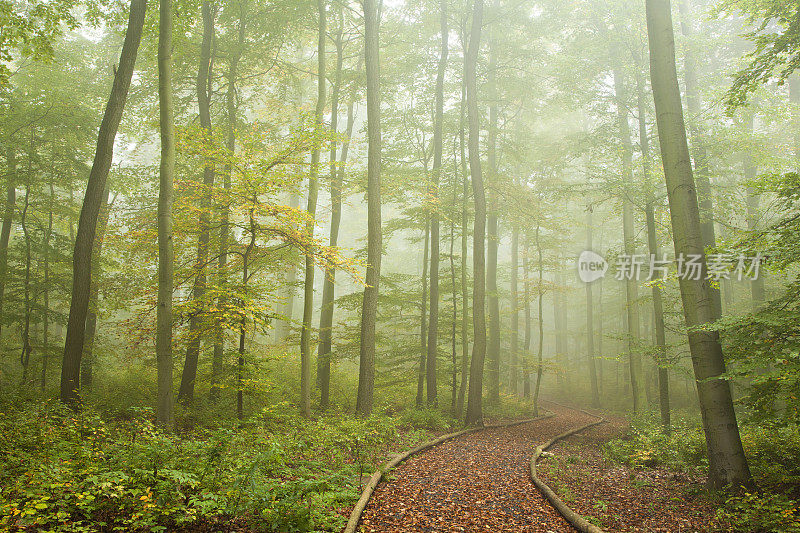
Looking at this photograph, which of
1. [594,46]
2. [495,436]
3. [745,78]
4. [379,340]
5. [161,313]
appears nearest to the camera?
[745,78]

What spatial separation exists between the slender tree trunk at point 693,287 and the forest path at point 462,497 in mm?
2827

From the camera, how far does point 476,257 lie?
1288 cm

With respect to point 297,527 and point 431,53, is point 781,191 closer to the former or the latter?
point 297,527

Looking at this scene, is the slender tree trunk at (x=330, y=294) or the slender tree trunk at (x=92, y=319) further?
the slender tree trunk at (x=330, y=294)

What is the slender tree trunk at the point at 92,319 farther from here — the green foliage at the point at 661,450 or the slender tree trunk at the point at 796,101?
the slender tree trunk at the point at 796,101

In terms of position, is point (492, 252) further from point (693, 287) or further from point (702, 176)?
point (693, 287)

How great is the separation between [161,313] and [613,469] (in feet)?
31.6

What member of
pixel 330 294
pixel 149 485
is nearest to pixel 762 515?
pixel 149 485

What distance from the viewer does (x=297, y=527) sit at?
13.4ft

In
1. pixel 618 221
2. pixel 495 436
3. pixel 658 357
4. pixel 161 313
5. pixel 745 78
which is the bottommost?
pixel 495 436

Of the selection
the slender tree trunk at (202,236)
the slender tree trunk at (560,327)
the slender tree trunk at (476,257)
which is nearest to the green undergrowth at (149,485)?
the slender tree trunk at (202,236)

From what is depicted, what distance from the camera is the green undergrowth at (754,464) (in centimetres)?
464

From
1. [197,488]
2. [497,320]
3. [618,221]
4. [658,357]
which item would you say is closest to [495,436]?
[658,357]

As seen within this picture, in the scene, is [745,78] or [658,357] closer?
[745,78]
